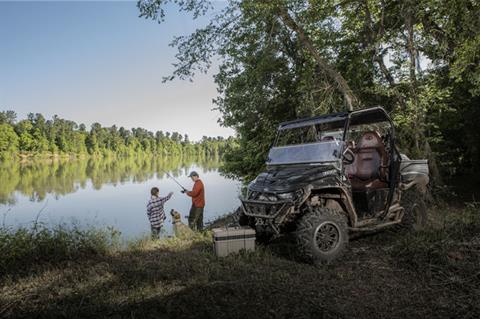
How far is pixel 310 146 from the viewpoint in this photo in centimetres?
727

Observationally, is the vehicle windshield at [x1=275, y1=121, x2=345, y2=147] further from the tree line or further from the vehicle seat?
the tree line

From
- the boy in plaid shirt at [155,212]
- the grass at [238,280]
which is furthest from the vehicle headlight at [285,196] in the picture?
the boy in plaid shirt at [155,212]

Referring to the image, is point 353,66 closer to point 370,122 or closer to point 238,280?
point 370,122

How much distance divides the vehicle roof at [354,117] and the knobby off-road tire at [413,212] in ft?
5.62

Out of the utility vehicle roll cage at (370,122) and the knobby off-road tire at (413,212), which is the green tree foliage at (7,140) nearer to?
the utility vehicle roll cage at (370,122)

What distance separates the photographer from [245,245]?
6652 mm

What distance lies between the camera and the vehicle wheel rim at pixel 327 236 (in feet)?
20.2

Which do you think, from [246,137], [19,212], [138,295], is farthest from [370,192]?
[19,212]

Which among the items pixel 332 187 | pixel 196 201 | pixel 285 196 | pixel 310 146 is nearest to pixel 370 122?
pixel 310 146

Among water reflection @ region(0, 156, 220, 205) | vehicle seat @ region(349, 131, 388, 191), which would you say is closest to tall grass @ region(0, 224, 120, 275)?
vehicle seat @ region(349, 131, 388, 191)

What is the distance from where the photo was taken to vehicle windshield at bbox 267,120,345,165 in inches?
272

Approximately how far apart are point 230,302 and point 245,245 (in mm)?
2393

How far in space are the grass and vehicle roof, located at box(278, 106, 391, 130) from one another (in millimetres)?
2360

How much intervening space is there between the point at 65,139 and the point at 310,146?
130912 millimetres
